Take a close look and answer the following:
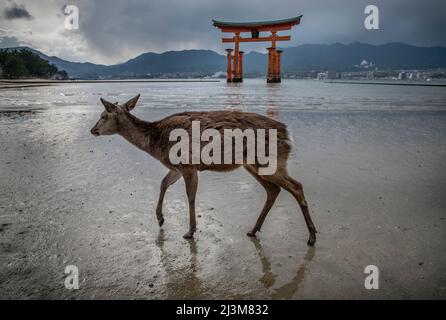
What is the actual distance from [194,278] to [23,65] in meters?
85.9

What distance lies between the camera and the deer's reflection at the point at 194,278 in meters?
2.54

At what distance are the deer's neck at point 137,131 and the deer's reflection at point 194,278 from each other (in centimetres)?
130

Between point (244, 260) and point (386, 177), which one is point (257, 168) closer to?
point (244, 260)

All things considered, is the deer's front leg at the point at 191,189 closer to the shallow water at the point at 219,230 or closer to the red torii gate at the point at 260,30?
the shallow water at the point at 219,230

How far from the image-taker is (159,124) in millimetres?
3957

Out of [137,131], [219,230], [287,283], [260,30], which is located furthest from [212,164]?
[260,30]

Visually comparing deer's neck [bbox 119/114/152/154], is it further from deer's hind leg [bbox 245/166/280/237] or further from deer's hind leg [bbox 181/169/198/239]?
deer's hind leg [bbox 245/166/280/237]

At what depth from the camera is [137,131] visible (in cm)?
404

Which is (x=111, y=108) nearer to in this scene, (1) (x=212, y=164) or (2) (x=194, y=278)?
(1) (x=212, y=164)

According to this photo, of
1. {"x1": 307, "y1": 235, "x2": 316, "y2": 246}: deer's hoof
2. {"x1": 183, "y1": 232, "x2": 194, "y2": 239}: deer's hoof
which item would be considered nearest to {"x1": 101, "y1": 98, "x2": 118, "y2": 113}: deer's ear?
{"x1": 183, "y1": 232, "x2": 194, "y2": 239}: deer's hoof
